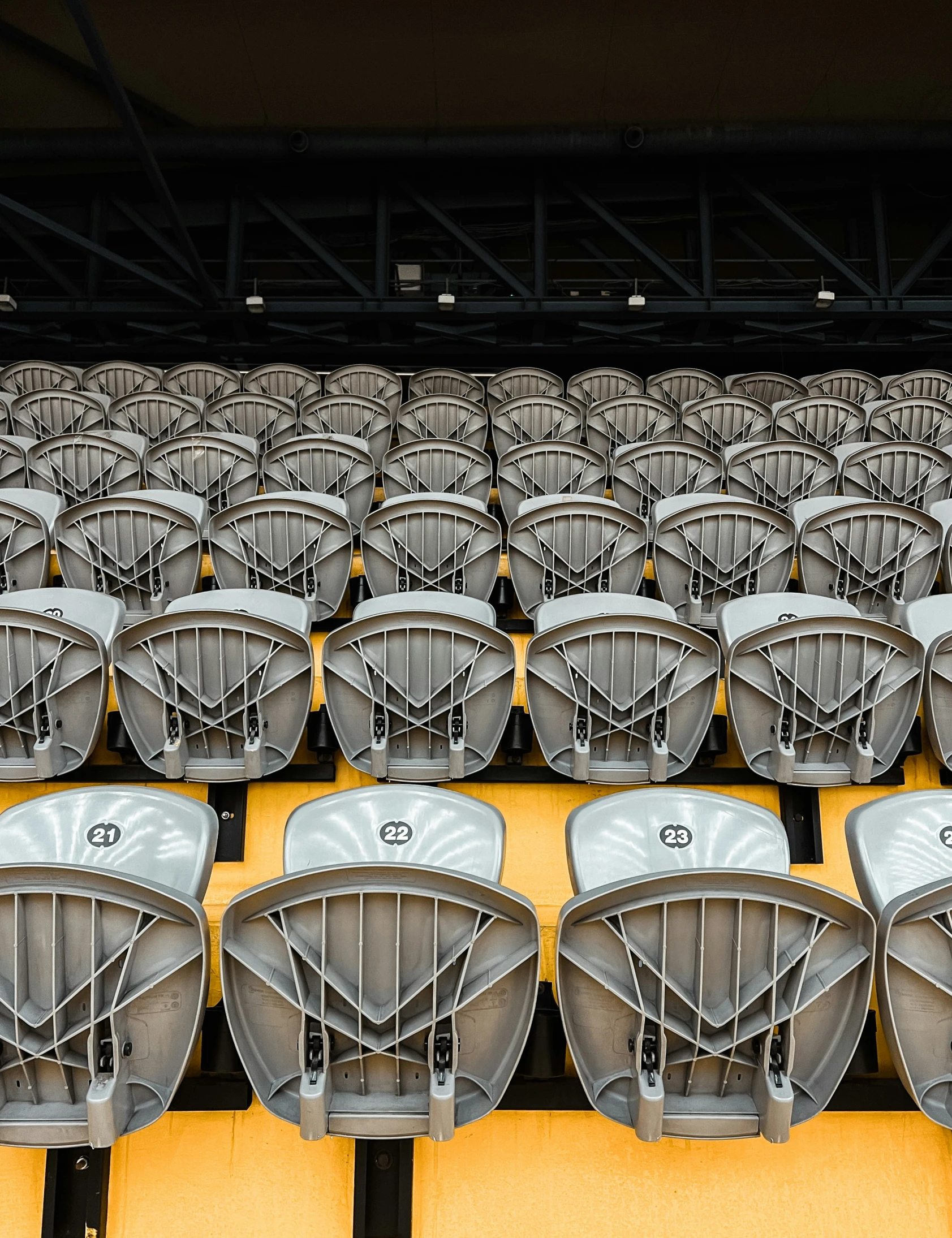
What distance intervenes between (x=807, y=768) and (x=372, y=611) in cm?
118

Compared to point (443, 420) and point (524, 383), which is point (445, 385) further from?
point (443, 420)

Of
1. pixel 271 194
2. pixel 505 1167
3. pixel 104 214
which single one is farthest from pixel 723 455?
pixel 104 214

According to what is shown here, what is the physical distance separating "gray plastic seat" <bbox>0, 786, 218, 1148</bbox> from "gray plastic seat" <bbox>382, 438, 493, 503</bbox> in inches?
102

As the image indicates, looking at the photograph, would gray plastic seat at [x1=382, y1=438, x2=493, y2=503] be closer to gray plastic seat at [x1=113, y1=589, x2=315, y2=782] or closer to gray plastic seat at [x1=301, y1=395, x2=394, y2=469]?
gray plastic seat at [x1=301, y1=395, x2=394, y2=469]

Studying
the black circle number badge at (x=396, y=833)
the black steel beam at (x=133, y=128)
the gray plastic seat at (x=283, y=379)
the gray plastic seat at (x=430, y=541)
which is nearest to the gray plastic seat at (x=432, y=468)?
the gray plastic seat at (x=430, y=541)

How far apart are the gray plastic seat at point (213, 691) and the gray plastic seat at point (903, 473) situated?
2.66 metres

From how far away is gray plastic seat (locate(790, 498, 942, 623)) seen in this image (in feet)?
9.29

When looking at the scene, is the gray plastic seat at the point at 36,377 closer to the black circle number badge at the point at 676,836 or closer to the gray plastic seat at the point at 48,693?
the gray plastic seat at the point at 48,693

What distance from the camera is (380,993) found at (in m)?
1.33

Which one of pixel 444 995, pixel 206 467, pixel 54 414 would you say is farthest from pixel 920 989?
pixel 54 414

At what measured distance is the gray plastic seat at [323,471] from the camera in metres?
3.69

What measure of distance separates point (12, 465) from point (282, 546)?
5.97 ft

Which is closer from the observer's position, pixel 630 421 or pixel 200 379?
pixel 630 421

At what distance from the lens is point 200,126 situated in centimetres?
820
